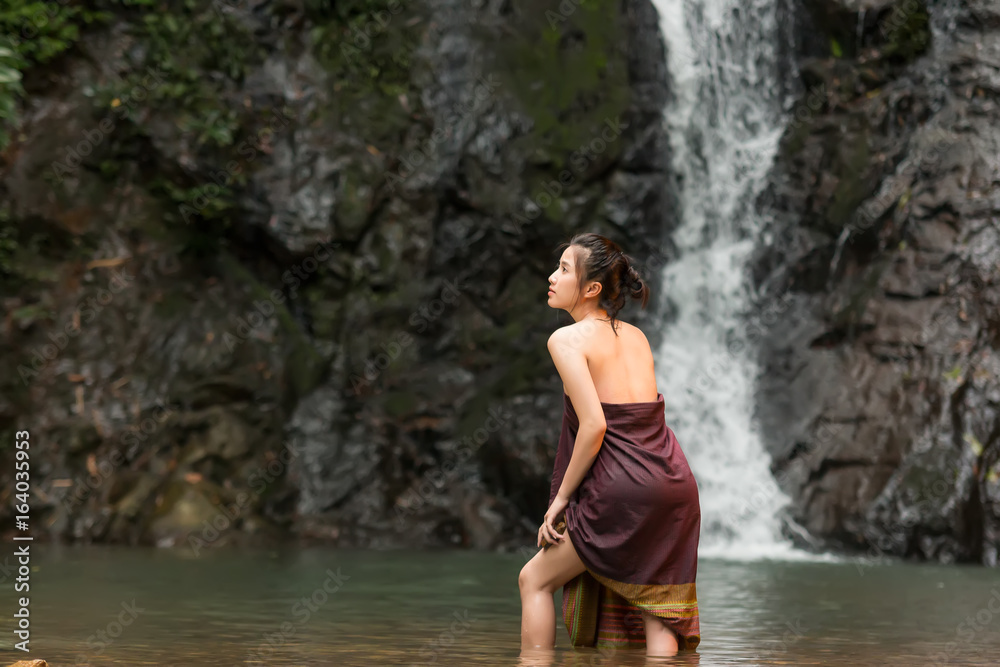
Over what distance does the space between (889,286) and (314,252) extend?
7429 millimetres

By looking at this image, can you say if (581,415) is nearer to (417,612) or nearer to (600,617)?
(600,617)

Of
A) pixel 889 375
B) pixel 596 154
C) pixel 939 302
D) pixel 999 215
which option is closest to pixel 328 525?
pixel 596 154

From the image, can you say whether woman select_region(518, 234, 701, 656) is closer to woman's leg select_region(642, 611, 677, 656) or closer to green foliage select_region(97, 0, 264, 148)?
woman's leg select_region(642, 611, 677, 656)

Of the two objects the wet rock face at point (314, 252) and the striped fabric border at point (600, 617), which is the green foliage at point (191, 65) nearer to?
the wet rock face at point (314, 252)

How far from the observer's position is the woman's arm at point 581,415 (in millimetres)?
4270

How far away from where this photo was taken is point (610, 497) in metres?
4.22

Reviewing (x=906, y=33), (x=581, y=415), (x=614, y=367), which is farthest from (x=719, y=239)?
(x=581, y=415)

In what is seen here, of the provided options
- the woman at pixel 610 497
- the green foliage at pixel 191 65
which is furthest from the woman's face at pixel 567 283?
the green foliage at pixel 191 65

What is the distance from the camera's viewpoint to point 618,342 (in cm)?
449

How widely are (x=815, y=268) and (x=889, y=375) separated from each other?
2.11 metres

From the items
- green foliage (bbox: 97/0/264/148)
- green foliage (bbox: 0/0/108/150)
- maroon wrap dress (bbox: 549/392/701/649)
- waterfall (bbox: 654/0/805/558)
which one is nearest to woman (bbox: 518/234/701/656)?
maroon wrap dress (bbox: 549/392/701/649)

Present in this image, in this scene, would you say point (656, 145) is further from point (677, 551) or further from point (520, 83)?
point (677, 551)

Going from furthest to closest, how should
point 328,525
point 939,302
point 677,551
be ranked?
point 328,525
point 939,302
point 677,551

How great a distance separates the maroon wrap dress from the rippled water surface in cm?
26
